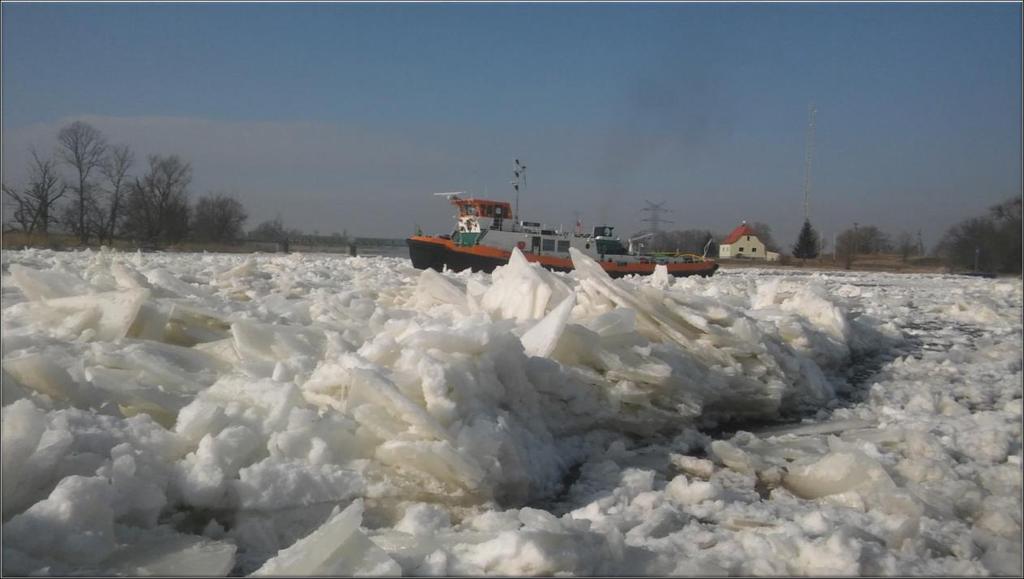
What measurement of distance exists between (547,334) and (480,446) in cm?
94

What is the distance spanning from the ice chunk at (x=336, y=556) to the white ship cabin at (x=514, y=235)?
16.9 metres

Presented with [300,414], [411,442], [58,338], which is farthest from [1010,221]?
[58,338]

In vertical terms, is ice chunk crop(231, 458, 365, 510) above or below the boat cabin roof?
below

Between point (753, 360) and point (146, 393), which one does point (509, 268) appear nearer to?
point (753, 360)

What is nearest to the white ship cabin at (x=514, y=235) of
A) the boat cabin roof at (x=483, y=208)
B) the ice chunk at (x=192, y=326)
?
the boat cabin roof at (x=483, y=208)

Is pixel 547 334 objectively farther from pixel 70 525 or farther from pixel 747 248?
pixel 747 248

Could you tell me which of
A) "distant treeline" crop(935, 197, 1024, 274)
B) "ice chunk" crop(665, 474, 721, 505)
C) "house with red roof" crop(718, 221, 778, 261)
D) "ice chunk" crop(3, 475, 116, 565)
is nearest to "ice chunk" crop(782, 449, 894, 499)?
"ice chunk" crop(665, 474, 721, 505)

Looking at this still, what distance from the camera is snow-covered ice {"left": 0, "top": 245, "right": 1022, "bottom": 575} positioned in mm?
1919

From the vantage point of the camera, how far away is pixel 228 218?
14.9 m

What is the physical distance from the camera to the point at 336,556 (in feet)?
5.84

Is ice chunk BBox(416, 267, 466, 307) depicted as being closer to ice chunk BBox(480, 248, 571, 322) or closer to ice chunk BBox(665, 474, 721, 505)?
ice chunk BBox(480, 248, 571, 322)

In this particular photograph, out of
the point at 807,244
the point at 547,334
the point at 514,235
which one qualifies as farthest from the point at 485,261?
the point at 547,334

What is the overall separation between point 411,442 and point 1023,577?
1.84 metres

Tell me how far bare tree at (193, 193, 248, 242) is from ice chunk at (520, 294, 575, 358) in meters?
11.9
